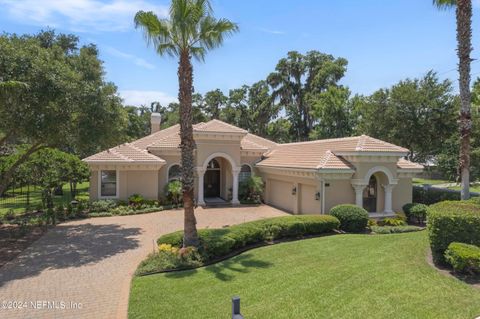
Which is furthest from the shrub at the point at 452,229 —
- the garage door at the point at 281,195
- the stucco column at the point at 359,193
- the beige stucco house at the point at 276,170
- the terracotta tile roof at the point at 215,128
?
the terracotta tile roof at the point at 215,128

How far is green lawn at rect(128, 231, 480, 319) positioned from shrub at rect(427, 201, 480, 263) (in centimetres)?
59

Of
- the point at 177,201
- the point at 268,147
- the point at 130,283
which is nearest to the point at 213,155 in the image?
the point at 177,201

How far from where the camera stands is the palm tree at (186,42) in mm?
11477

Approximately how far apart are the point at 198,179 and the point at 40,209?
34.1 ft

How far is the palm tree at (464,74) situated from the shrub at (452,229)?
4150 millimetres

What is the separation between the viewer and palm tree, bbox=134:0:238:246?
11477 mm

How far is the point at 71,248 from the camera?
1319cm

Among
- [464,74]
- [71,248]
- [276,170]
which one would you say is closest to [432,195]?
[276,170]

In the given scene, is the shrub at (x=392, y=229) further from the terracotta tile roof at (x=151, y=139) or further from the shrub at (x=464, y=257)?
the terracotta tile roof at (x=151, y=139)

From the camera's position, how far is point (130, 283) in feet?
30.4

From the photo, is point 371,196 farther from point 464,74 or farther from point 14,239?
point 14,239

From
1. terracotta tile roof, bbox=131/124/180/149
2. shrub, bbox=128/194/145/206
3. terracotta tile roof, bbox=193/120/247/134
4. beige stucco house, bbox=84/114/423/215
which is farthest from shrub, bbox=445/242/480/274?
terracotta tile roof, bbox=131/124/180/149

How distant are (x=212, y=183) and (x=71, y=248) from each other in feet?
50.2

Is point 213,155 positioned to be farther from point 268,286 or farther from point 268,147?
point 268,286
